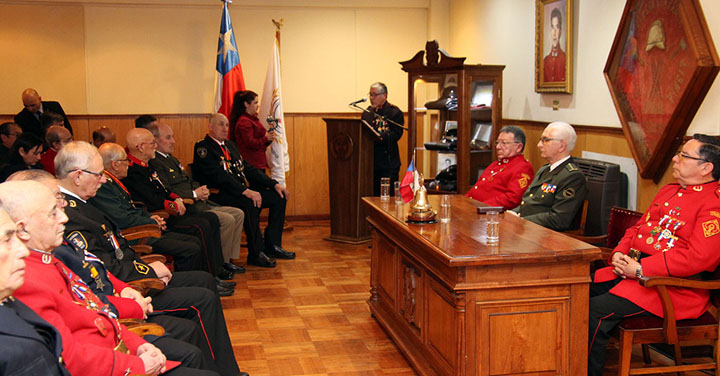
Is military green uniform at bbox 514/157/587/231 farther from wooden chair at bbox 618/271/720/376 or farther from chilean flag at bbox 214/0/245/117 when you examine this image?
chilean flag at bbox 214/0/245/117

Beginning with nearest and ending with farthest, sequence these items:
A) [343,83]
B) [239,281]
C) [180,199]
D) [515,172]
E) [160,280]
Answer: [160,280] → [515,172] → [180,199] → [239,281] → [343,83]

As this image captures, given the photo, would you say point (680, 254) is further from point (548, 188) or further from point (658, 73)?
point (658, 73)

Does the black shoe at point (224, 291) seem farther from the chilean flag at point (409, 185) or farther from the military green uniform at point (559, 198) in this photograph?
the military green uniform at point (559, 198)

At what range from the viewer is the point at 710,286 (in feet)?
10.0

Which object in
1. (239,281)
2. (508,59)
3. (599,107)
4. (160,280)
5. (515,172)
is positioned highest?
(508,59)

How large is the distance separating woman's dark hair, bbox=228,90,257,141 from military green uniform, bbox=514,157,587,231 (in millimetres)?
3125

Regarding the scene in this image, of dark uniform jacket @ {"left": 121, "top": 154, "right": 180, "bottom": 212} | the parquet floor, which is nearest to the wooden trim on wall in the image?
the parquet floor

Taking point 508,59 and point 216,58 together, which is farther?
point 216,58

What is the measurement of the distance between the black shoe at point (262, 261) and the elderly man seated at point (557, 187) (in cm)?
238

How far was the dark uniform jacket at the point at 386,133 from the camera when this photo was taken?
22.1 ft

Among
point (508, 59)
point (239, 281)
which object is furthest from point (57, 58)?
point (508, 59)

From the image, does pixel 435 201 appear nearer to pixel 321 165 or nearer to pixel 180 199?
pixel 180 199

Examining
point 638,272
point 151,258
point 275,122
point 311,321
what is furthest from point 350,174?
point 638,272

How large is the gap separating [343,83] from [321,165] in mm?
986
